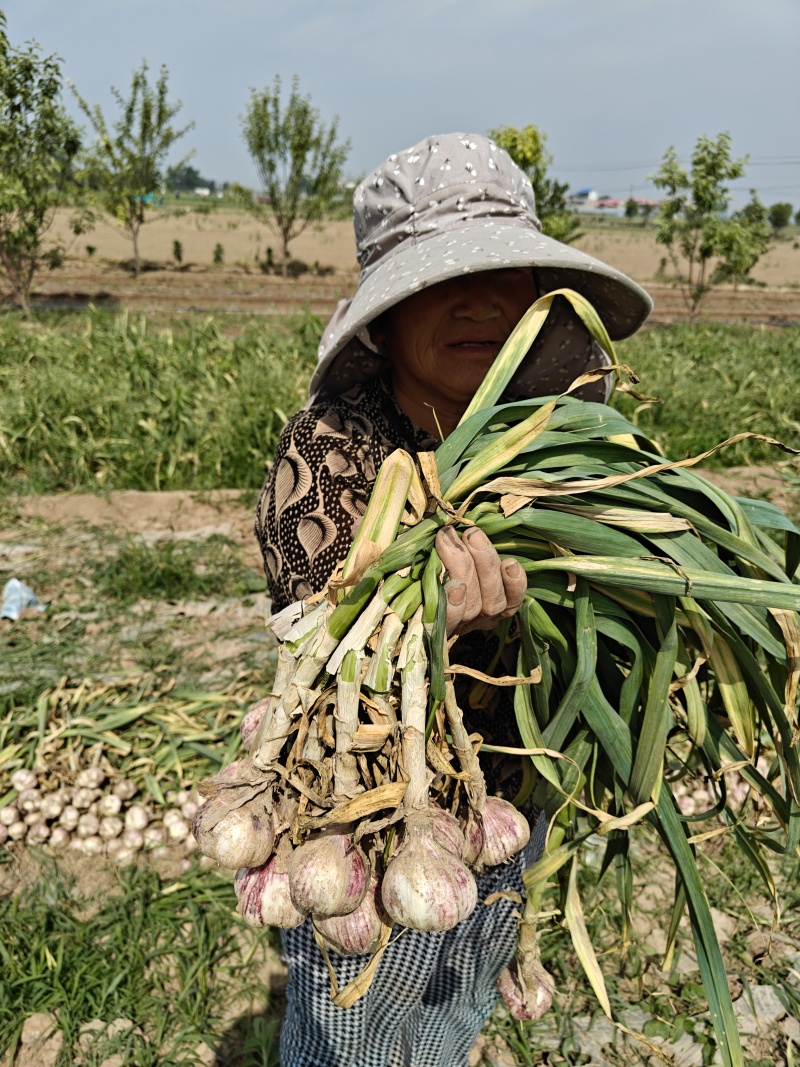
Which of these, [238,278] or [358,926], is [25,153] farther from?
[358,926]

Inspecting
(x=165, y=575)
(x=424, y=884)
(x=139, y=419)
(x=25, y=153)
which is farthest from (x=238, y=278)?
(x=424, y=884)

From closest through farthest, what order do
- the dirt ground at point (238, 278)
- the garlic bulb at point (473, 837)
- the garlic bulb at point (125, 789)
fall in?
the garlic bulb at point (473, 837), the garlic bulb at point (125, 789), the dirt ground at point (238, 278)

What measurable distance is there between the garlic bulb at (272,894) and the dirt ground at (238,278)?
7.32 m

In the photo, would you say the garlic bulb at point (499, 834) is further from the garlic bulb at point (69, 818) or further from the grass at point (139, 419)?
the grass at point (139, 419)

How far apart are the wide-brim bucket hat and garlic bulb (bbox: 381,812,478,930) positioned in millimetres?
686

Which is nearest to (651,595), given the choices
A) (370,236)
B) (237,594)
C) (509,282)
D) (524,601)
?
(524,601)

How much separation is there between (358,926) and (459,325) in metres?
0.84

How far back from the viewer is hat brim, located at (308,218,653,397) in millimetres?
1026

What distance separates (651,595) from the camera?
0.87 meters

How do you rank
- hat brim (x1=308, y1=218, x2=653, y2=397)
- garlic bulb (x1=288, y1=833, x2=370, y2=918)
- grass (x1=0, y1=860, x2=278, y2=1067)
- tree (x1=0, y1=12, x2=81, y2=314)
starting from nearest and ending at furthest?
garlic bulb (x1=288, y1=833, x2=370, y2=918) < hat brim (x1=308, y1=218, x2=653, y2=397) < grass (x1=0, y1=860, x2=278, y2=1067) < tree (x1=0, y1=12, x2=81, y2=314)

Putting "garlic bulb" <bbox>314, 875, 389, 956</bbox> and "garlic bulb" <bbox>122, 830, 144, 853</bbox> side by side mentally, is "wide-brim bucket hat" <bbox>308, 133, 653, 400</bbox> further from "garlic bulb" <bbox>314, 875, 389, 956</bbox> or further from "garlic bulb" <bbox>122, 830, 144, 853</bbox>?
"garlic bulb" <bbox>122, 830, 144, 853</bbox>

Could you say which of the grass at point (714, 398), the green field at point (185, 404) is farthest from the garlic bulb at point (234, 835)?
the grass at point (714, 398)

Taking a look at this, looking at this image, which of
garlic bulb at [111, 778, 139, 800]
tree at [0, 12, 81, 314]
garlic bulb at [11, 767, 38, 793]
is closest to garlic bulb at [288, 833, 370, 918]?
garlic bulb at [111, 778, 139, 800]

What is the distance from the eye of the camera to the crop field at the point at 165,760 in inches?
65.1
